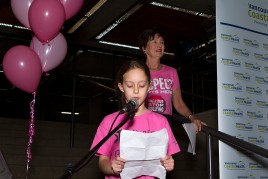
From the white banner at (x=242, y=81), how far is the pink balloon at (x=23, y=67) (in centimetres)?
153

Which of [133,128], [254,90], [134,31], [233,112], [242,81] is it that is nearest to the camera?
[133,128]

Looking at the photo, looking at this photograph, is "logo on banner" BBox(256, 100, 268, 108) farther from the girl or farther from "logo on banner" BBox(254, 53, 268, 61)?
the girl

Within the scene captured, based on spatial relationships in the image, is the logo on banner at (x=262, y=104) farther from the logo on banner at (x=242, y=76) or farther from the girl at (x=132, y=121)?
the girl at (x=132, y=121)

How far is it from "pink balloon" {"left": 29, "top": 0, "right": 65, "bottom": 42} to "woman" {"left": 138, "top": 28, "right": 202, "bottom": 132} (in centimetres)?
76

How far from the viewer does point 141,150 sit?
71.7 inches

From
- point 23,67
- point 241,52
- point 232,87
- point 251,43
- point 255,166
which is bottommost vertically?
point 255,166

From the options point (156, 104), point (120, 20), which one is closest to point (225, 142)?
point (156, 104)

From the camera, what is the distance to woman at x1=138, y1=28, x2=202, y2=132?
2.98 meters

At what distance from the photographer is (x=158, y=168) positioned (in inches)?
75.4

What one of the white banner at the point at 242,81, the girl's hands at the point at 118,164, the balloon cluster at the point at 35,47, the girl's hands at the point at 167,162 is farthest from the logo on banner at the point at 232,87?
the girl's hands at the point at 118,164

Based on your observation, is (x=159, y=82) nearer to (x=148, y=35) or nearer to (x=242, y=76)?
(x=148, y=35)

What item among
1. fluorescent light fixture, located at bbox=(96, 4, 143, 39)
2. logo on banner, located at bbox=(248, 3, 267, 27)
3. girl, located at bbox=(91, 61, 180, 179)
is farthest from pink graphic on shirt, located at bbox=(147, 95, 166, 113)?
fluorescent light fixture, located at bbox=(96, 4, 143, 39)

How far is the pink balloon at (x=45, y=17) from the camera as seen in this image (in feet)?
10.8

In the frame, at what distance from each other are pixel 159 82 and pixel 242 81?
909 millimetres
